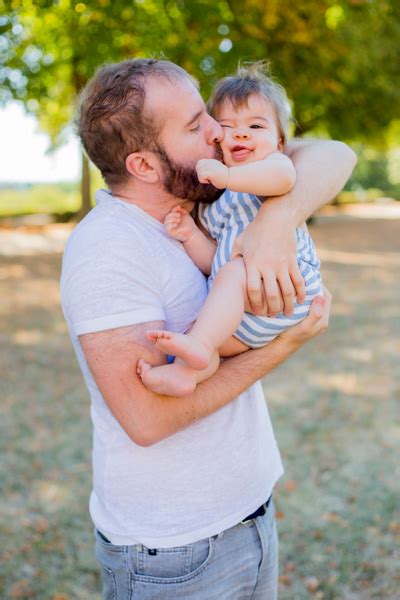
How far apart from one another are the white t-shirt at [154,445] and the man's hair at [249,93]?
57 centimetres

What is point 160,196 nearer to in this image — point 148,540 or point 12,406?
point 148,540

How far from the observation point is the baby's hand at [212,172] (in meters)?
1.79

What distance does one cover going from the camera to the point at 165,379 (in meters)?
1.60

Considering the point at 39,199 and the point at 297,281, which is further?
the point at 39,199

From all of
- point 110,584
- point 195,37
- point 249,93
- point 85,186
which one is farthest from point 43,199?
point 110,584

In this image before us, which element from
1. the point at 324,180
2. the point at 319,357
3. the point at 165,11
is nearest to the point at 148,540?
the point at 324,180

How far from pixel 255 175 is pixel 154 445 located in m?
0.79

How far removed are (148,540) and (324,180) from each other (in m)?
1.16

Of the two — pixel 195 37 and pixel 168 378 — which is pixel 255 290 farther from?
pixel 195 37

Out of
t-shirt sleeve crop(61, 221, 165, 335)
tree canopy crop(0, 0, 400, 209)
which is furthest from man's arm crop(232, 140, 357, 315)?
tree canopy crop(0, 0, 400, 209)

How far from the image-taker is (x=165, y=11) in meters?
9.16

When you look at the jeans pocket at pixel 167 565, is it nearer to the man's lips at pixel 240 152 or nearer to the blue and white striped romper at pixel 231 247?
the blue and white striped romper at pixel 231 247

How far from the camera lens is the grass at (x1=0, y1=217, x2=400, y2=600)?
3734mm

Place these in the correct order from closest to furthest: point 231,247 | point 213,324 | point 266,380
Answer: point 213,324 → point 231,247 → point 266,380
